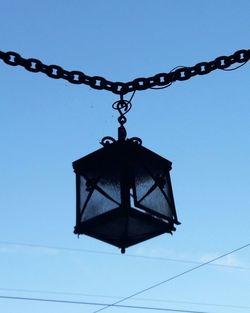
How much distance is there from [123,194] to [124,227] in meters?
Result: 0.16

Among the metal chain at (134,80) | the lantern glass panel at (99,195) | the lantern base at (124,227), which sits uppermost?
the metal chain at (134,80)

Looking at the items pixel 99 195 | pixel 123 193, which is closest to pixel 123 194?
pixel 123 193

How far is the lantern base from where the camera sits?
9.77 feet

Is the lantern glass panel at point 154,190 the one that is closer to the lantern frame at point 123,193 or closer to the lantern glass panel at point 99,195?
the lantern frame at point 123,193

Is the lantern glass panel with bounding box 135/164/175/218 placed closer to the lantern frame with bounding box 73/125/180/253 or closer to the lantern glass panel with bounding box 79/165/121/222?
the lantern frame with bounding box 73/125/180/253

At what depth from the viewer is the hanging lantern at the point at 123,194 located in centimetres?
302

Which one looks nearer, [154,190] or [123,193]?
[123,193]

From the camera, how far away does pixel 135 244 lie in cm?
317

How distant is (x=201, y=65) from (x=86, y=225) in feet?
3.75

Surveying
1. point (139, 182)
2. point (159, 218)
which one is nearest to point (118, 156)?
point (139, 182)

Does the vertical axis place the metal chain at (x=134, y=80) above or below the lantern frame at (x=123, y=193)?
above

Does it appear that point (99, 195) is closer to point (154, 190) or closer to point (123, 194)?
point (123, 194)

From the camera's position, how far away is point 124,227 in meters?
3.03

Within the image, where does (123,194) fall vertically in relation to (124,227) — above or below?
above
